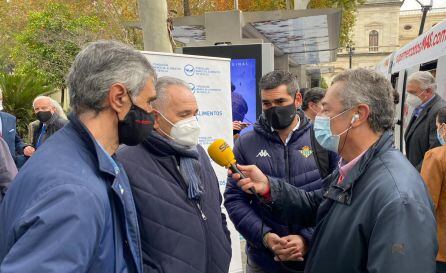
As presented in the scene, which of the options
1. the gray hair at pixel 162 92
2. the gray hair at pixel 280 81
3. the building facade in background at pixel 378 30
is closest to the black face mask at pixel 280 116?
the gray hair at pixel 280 81

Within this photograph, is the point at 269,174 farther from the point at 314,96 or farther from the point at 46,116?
the point at 46,116

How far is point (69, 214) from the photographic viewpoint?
53.9 inches

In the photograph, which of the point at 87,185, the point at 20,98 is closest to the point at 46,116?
the point at 87,185

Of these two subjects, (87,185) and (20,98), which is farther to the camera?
(20,98)

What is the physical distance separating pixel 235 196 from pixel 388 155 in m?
1.43

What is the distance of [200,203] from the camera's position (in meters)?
2.36

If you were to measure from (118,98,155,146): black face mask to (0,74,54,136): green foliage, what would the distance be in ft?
36.3

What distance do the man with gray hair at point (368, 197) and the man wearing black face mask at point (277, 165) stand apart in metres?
0.60

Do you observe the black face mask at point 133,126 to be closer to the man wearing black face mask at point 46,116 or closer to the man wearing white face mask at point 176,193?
the man wearing white face mask at point 176,193

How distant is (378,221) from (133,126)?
3.40ft

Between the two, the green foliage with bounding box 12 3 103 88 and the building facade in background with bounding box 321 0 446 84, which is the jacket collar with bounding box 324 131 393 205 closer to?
the green foliage with bounding box 12 3 103 88

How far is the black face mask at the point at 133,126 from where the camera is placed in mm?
1793

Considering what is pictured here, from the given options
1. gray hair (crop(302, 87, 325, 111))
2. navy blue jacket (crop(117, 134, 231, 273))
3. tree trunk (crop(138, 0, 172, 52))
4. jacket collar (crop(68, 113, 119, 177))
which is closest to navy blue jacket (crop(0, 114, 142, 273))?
jacket collar (crop(68, 113, 119, 177))

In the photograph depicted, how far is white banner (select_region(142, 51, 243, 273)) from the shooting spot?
169 inches
